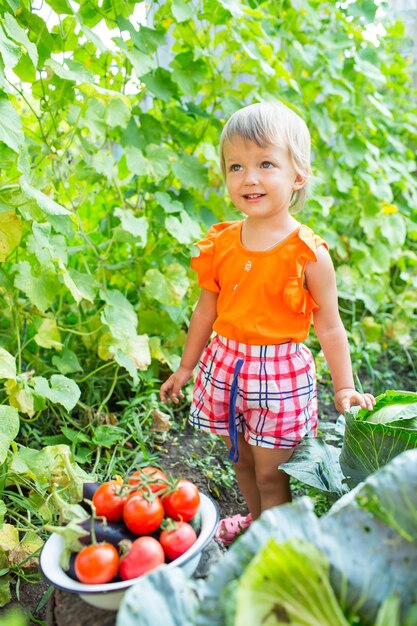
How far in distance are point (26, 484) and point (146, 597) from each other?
1194 millimetres

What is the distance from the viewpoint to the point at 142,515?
50.9 inches

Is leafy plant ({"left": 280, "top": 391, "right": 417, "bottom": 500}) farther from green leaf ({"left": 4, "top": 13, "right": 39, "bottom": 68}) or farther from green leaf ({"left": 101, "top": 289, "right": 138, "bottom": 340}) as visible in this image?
green leaf ({"left": 4, "top": 13, "right": 39, "bottom": 68})

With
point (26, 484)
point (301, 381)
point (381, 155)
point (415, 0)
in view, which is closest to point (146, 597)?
point (301, 381)

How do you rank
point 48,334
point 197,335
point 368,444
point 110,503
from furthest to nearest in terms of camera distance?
point 48,334, point 197,335, point 368,444, point 110,503

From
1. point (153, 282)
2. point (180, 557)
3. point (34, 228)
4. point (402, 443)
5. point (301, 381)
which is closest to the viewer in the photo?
point (180, 557)

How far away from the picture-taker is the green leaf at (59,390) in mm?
2104

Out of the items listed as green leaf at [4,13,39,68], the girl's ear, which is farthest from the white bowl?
green leaf at [4,13,39,68]

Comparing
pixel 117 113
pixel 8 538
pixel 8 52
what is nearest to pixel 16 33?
pixel 8 52

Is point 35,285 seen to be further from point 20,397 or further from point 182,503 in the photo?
point 182,503

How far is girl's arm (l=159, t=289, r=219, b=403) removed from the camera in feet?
6.79

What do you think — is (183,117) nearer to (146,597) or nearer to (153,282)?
(153,282)

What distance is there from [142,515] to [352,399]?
76 centimetres

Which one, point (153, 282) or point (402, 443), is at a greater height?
point (153, 282)

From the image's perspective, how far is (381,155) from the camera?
4.16m
